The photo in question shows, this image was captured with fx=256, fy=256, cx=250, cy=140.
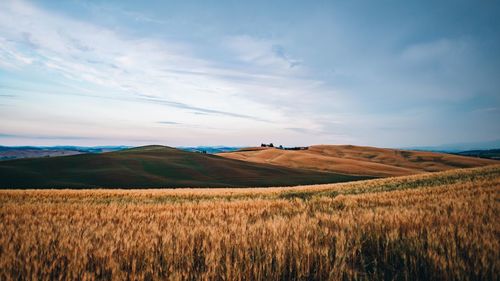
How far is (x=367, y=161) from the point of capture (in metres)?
120

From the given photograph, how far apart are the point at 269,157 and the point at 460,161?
8420cm

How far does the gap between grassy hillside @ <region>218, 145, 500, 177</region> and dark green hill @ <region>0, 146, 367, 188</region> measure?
824 inches

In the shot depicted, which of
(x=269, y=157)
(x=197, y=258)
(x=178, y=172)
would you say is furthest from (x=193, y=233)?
(x=269, y=157)

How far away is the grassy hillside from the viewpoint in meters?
89.7

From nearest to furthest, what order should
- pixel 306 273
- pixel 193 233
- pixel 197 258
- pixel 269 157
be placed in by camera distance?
pixel 306 273 < pixel 197 258 < pixel 193 233 < pixel 269 157

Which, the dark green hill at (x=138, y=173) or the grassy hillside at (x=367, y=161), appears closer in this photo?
the dark green hill at (x=138, y=173)

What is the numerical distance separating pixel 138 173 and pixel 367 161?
100688 mm

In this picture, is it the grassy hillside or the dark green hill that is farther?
the grassy hillside

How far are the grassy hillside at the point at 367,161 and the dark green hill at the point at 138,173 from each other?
2092 cm

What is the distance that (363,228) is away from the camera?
163 inches

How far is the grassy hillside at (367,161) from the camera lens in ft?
294

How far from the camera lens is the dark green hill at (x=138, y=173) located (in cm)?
5152

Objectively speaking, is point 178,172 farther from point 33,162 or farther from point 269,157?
point 269,157

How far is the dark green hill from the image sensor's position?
51.5 meters
